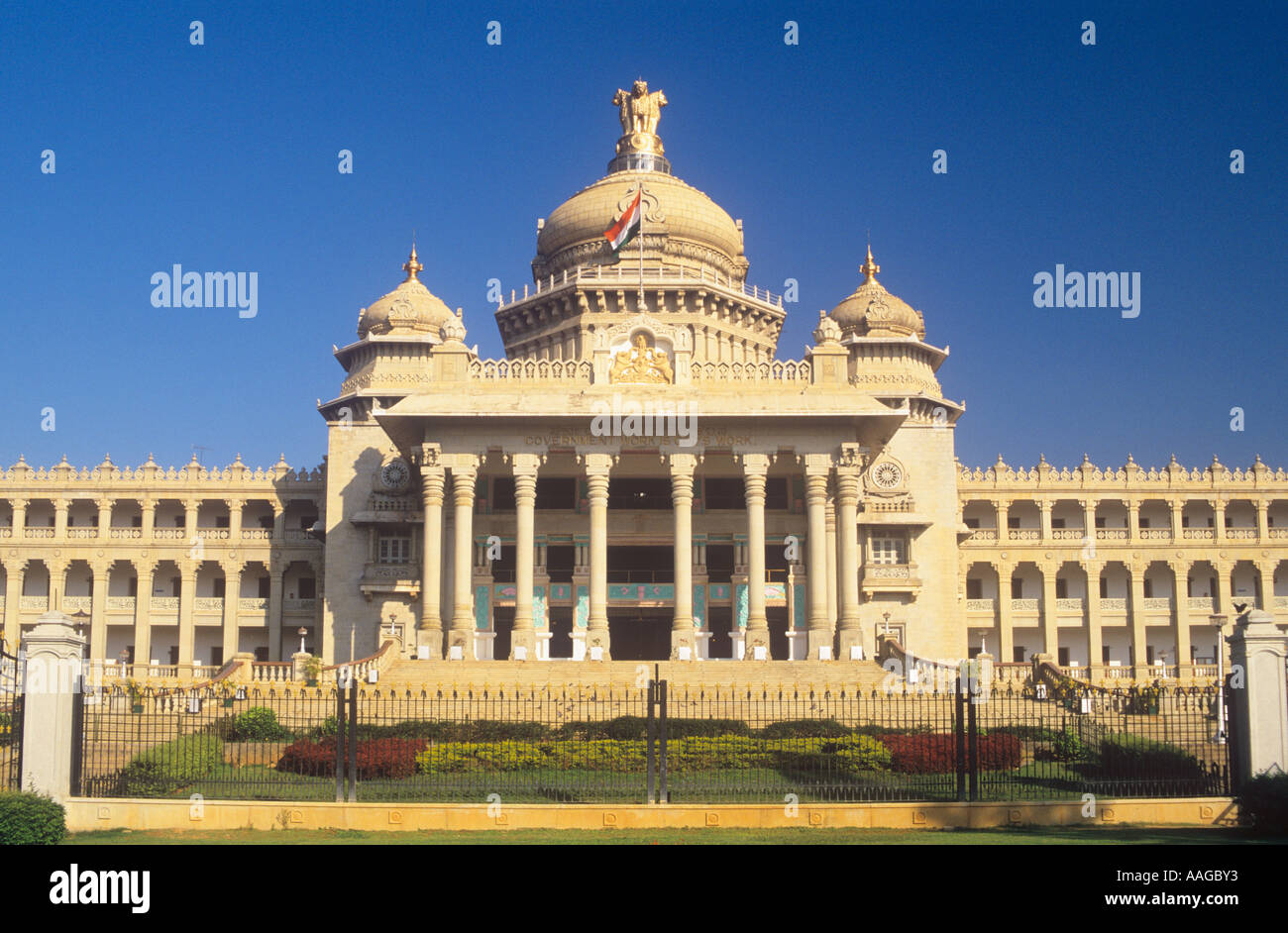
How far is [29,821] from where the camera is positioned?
57.5 ft

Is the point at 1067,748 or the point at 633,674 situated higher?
the point at 633,674

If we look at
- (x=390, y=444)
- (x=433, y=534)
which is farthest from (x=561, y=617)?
(x=390, y=444)

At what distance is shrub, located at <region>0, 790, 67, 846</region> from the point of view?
56.7 feet

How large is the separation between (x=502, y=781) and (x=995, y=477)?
47474mm

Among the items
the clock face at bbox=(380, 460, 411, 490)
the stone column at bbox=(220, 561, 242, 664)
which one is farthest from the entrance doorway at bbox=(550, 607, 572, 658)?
the stone column at bbox=(220, 561, 242, 664)

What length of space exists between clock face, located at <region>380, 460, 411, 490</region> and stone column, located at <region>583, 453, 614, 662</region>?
578 inches

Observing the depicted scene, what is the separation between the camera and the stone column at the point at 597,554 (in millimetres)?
39656

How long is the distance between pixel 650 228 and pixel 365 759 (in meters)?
36.3

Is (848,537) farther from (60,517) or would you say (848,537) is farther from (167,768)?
(60,517)

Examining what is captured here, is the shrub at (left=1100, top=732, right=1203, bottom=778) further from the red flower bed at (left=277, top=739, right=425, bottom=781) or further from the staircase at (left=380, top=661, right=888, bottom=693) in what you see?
the staircase at (left=380, top=661, right=888, bottom=693)

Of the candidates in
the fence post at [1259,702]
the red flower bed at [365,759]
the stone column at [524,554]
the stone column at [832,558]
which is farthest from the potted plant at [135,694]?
the fence post at [1259,702]

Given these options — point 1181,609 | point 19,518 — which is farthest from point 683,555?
point 19,518

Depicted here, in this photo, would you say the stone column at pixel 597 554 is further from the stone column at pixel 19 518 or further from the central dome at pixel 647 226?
the stone column at pixel 19 518
